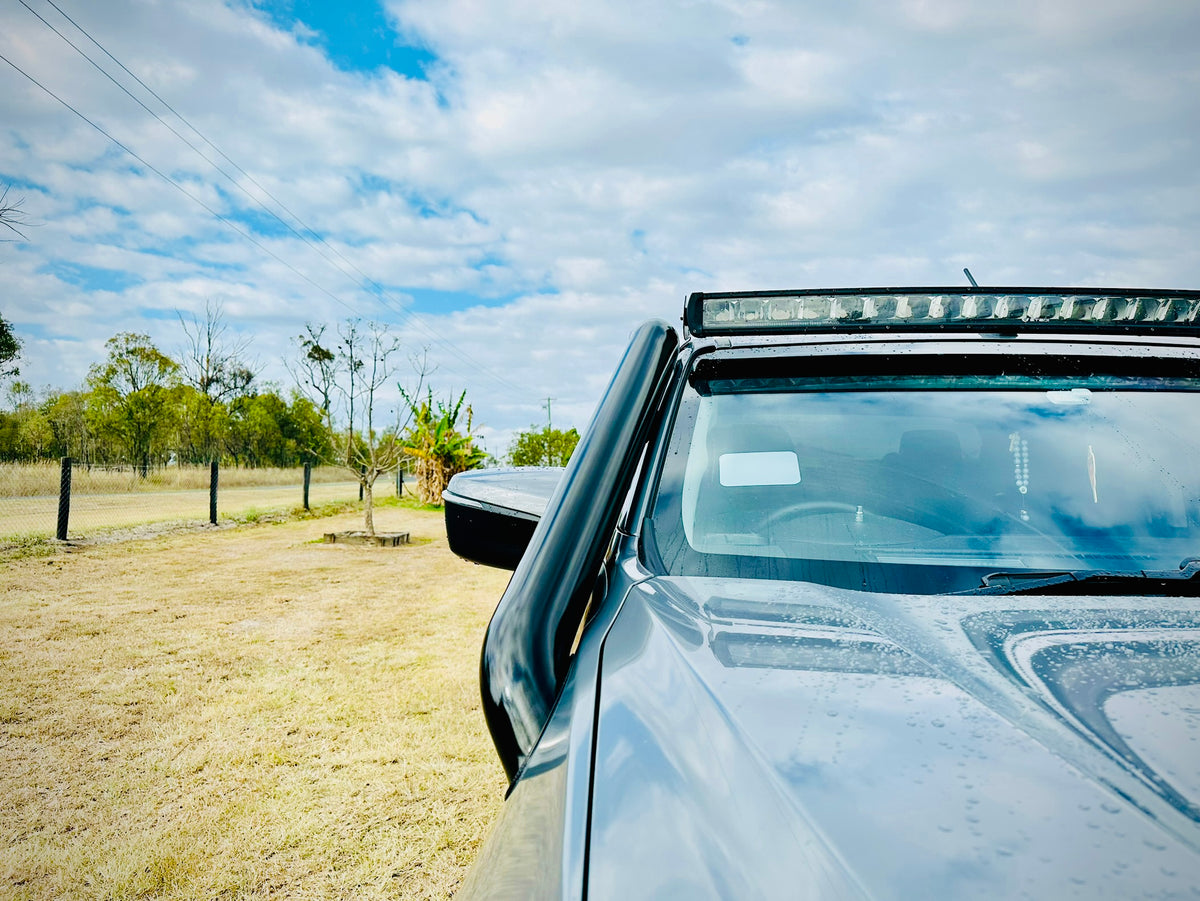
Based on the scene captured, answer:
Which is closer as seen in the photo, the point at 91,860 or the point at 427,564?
the point at 91,860

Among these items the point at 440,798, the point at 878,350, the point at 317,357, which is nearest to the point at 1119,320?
the point at 878,350

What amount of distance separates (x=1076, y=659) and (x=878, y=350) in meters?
0.85

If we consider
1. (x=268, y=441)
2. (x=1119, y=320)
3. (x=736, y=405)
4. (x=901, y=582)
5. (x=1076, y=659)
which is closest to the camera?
(x=1076, y=659)

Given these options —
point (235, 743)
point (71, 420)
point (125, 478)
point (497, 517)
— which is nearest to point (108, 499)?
point (125, 478)

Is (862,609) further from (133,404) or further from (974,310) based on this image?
(133,404)

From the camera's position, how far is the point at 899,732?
2.37ft

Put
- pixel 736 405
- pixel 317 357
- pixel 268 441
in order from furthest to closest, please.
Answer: pixel 268 441 → pixel 317 357 → pixel 736 405

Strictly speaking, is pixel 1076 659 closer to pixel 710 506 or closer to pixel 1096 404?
pixel 710 506

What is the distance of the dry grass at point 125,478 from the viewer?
44.0 feet

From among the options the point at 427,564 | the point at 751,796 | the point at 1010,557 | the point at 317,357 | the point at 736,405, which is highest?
the point at 317,357

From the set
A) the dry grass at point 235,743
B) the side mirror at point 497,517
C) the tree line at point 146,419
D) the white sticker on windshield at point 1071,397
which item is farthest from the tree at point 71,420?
the white sticker on windshield at point 1071,397

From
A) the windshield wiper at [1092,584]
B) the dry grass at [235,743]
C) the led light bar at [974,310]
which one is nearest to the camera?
the windshield wiper at [1092,584]

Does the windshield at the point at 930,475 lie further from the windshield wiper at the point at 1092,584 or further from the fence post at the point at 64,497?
the fence post at the point at 64,497

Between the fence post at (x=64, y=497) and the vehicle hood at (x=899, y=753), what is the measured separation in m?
13.3
